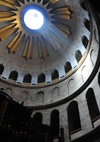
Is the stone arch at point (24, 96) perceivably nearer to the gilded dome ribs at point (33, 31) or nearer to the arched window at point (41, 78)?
the arched window at point (41, 78)

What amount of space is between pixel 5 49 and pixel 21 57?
281cm

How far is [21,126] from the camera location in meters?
12.0

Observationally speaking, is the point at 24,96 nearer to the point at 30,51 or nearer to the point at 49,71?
the point at 49,71

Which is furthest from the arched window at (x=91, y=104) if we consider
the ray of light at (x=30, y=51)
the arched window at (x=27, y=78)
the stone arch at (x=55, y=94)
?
the ray of light at (x=30, y=51)

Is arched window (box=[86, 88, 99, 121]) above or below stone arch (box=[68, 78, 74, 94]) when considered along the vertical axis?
below

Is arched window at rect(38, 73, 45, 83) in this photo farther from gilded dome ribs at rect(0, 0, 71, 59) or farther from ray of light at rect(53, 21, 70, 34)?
ray of light at rect(53, 21, 70, 34)

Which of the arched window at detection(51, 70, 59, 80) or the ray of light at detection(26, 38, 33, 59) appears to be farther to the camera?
the ray of light at detection(26, 38, 33, 59)

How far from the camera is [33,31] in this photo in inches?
951

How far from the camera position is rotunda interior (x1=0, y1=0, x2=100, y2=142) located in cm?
1259

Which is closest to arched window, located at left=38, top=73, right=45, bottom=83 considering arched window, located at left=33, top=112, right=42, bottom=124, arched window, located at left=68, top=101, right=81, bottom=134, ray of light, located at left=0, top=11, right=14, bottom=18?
arched window, located at left=33, top=112, right=42, bottom=124

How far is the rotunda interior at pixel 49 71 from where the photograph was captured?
41.3ft

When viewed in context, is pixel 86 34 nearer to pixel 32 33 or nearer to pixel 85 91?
pixel 85 91

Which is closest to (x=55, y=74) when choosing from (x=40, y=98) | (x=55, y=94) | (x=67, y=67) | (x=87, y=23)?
(x=67, y=67)

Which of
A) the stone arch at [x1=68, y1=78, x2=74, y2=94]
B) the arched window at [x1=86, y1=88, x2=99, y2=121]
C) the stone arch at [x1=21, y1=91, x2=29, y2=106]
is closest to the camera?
the arched window at [x1=86, y1=88, x2=99, y2=121]
